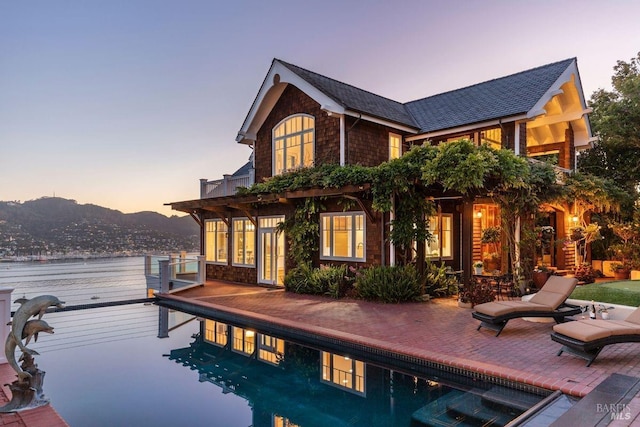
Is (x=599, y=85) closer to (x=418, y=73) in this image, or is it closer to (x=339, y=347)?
(x=418, y=73)

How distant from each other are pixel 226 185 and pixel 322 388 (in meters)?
11.7

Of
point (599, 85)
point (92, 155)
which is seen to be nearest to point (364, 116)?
point (599, 85)

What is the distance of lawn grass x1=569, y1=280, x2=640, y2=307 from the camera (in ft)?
28.5

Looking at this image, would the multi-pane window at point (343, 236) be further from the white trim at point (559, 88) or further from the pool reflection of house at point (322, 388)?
the white trim at point (559, 88)

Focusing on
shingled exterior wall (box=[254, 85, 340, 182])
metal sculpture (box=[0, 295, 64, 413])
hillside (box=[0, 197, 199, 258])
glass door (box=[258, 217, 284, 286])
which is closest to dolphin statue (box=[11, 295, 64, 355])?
metal sculpture (box=[0, 295, 64, 413])

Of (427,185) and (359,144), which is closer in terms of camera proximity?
(427,185)

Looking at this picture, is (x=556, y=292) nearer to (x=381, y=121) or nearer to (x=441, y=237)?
(x=441, y=237)

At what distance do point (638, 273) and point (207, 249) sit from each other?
52.4 ft

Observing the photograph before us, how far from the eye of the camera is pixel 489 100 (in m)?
13.9

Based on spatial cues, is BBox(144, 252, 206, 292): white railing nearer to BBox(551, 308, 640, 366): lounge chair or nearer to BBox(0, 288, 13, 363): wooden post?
BBox(0, 288, 13, 363): wooden post

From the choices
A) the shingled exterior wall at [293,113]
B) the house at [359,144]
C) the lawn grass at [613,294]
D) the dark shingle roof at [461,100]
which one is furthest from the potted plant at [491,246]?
the shingled exterior wall at [293,113]

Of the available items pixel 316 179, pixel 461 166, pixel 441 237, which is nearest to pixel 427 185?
pixel 461 166

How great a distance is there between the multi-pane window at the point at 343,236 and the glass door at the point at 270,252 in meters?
1.93

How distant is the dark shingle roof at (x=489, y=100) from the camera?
12.5m
